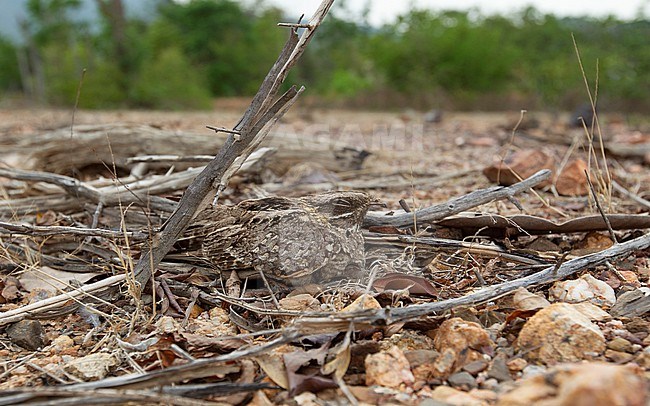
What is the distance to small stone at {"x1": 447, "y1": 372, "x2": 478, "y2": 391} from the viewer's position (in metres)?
1.40

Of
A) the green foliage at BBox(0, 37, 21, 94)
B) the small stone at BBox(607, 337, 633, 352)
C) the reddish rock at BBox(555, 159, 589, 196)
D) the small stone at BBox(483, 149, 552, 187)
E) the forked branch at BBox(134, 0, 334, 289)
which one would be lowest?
the small stone at BBox(607, 337, 633, 352)

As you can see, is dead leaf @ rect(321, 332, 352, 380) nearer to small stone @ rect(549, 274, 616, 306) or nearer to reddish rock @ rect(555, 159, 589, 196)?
small stone @ rect(549, 274, 616, 306)

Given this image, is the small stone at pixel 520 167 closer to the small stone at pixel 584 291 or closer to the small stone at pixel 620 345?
the small stone at pixel 584 291

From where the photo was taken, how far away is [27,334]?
1761mm

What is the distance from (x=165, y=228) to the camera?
74.2 inches

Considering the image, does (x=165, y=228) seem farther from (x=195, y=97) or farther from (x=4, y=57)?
(x=4, y=57)

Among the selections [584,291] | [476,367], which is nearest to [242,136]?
[476,367]

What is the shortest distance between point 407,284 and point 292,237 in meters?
0.38

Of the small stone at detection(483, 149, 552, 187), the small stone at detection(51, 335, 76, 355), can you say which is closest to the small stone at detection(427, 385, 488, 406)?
the small stone at detection(51, 335, 76, 355)

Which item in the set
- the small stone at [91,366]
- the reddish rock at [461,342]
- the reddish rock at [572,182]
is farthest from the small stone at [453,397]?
the reddish rock at [572,182]

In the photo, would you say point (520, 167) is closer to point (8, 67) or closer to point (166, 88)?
point (166, 88)

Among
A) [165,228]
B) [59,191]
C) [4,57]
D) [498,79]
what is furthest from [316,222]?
[4,57]

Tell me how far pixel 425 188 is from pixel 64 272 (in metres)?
1.92

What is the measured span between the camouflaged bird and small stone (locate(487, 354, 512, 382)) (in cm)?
61
